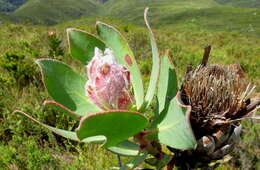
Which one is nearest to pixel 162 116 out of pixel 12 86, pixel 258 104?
pixel 258 104

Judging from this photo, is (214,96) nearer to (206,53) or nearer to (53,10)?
(206,53)

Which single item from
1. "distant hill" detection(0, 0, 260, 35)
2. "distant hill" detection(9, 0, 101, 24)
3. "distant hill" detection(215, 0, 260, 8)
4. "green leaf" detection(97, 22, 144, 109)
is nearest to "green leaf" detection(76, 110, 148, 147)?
"green leaf" detection(97, 22, 144, 109)

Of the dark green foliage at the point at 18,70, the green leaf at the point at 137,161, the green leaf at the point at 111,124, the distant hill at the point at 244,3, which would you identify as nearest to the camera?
the green leaf at the point at 111,124

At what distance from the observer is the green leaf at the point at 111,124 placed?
20.9 inches

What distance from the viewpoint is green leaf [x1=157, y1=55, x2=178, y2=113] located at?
0.72 metres

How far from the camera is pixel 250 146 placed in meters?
1.91

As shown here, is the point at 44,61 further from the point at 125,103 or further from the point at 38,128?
the point at 38,128

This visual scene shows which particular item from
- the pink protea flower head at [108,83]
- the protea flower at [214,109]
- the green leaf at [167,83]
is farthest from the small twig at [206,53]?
the pink protea flower head at [108,83]

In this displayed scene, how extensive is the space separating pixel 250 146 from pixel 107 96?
5.57 feet

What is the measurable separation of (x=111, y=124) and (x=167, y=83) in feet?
0.86

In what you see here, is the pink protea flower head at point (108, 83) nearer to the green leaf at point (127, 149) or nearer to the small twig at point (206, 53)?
the green leaf at point (127, 149)

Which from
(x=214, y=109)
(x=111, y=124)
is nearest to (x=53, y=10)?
(x=214, y=109)

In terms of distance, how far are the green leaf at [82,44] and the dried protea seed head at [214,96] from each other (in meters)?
0.39

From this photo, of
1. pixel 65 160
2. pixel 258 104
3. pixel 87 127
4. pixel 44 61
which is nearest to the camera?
pixel 87 127
